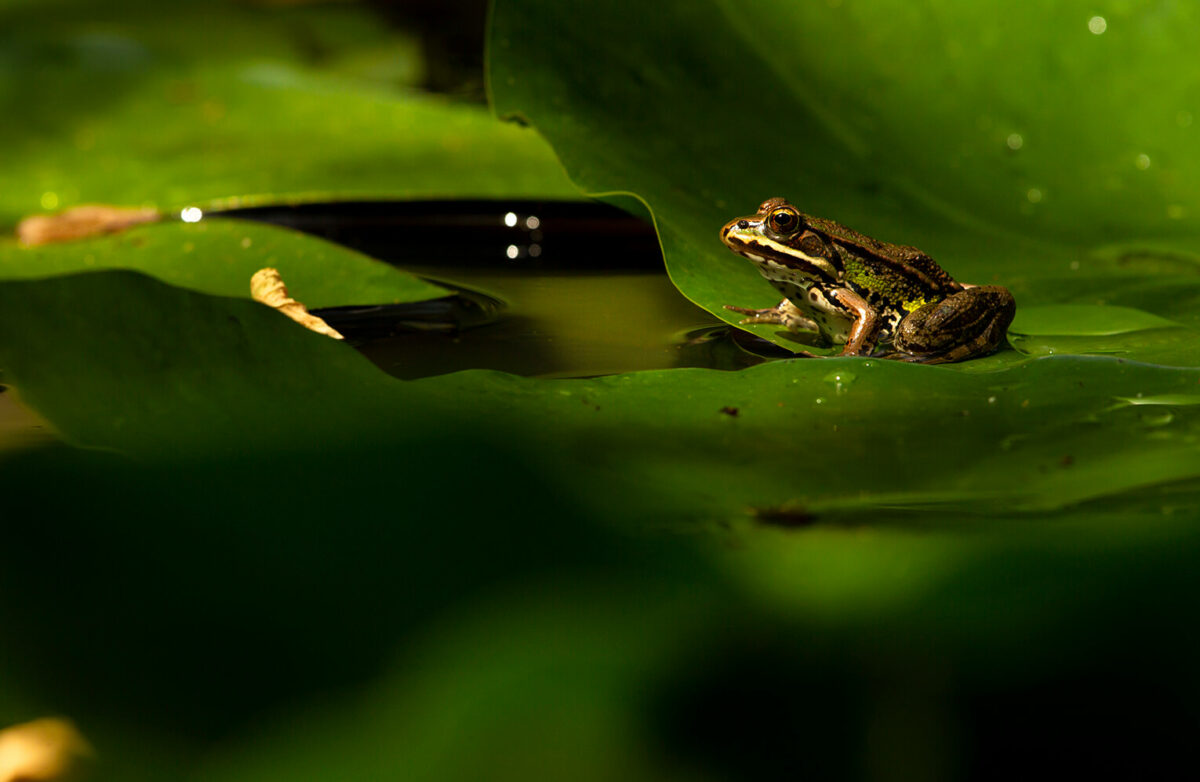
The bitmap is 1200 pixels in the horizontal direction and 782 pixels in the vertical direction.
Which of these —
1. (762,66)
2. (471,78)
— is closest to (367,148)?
(471,78)

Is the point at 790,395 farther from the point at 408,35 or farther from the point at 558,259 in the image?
the point at 408,35

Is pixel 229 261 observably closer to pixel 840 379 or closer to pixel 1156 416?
pixel 840 379

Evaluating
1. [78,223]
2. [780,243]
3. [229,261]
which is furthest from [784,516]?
[78,223]

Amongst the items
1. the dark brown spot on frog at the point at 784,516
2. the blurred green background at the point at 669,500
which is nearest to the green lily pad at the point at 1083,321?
the blurred green background at the point at 669,500

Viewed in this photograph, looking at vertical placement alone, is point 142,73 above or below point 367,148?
above

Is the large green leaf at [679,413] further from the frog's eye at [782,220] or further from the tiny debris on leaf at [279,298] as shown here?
the frog's eye at [782,220]

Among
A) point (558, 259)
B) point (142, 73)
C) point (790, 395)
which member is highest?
point (142, 73)
